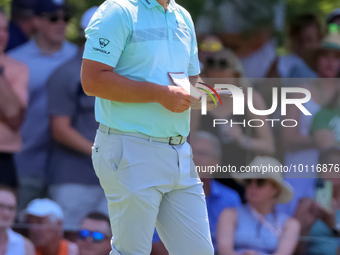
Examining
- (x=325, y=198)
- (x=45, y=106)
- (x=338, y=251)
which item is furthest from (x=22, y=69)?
(x=338, y=251)

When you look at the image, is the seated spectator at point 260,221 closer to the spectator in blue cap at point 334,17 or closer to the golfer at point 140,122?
the spectator in blue cap at point 334,17

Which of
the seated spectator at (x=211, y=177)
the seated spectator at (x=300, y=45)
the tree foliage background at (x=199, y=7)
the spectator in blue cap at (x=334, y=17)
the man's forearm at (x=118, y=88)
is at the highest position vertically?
the man's forearm at (x=118, y=88)

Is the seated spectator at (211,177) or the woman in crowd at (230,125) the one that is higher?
the woman in crowd at (230,125)

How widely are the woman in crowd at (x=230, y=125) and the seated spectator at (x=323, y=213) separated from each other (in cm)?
42

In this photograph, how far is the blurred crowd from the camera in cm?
357

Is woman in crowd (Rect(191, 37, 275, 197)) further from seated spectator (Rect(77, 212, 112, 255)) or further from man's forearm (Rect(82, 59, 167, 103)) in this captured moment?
man's forearm (Rect(82, 59, 167, 103))

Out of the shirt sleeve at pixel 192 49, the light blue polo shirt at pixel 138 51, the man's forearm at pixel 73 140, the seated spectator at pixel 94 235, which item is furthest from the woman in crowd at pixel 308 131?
the light blue polo shirt at pixel 138 51

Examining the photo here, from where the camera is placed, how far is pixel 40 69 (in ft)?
11.8

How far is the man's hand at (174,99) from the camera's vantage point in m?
1.90

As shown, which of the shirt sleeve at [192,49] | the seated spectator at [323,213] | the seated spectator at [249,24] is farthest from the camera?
the seated spectator at [323,213]

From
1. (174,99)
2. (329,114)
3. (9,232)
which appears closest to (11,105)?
(9,232)

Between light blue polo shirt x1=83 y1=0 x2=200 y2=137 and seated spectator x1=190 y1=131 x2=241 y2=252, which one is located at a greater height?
light blue polo shirt x1=83 y1=0 x2=200 y2=137

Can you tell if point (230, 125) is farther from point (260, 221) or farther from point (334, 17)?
point (334, 17)

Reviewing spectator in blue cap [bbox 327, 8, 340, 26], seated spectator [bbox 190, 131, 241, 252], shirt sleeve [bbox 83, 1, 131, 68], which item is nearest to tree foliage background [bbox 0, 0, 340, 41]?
spectator in blue cap [bbox 327, 8, 340, 26]
